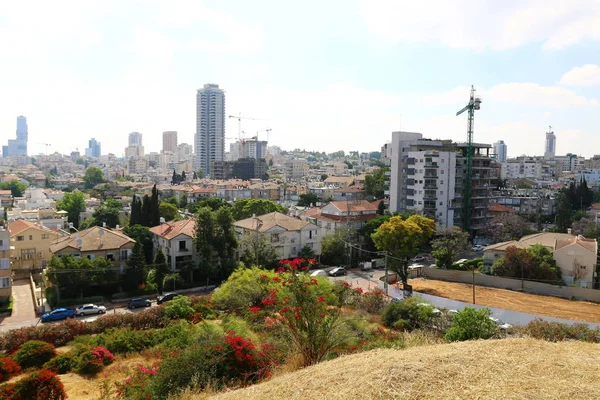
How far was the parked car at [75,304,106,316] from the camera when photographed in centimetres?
2552

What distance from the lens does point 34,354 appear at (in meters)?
16.7

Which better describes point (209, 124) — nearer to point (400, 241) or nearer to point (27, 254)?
point (27, 254)

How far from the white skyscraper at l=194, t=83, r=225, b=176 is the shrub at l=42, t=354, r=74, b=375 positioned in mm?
137898

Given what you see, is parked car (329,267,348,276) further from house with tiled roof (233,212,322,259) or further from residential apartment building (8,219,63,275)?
residential apartment building (8,219,63,275)

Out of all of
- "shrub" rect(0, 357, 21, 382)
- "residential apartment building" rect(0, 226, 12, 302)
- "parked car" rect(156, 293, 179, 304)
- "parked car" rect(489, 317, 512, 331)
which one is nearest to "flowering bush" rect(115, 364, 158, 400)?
"shrub" rect(0, 357, 21, 382)

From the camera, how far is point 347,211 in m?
42.4

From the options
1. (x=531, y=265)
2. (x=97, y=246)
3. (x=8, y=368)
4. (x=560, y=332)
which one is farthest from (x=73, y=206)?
(x=560, y=332)

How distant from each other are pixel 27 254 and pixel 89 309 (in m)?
11.1

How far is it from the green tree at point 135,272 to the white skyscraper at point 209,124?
407 ft

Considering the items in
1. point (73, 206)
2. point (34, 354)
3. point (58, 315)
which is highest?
point (73, 206)

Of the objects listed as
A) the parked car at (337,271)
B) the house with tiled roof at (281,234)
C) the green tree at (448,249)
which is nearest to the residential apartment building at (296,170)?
the house with tiled roof at (281,234)

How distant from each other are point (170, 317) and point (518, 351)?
15656 millimetres

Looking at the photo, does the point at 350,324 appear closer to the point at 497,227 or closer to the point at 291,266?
the point at 291,266

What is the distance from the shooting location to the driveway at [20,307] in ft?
79.1
